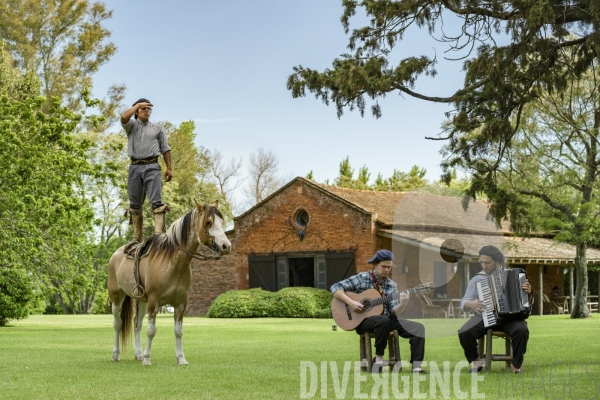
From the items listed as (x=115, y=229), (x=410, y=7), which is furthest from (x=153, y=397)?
(x=115, y=229)

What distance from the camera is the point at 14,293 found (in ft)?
82.9

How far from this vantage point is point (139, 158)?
1259 centimetres

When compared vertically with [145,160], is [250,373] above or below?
below

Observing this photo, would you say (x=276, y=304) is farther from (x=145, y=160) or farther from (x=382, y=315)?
(x=382, y=315)

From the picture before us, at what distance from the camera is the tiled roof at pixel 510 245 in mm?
32531

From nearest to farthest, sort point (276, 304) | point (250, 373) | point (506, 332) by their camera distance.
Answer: point (506, 332)
point (250, 373)
point (276, 304)

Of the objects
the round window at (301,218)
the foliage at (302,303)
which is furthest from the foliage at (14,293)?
the round window at (301,218)

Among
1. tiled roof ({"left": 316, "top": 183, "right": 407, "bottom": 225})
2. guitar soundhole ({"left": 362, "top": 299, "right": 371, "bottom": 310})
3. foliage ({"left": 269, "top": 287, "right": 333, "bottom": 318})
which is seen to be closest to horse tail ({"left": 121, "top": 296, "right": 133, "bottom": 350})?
guitar soundhole ({"left": 362, "top": 299, "right": 371, "bottom": 310})

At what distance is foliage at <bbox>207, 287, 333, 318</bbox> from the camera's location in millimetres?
34656

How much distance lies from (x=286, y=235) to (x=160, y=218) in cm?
2605

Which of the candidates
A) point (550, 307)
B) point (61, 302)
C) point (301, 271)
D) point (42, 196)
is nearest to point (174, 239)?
point (42, 196)

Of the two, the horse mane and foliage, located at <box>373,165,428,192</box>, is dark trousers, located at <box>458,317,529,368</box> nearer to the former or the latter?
the horse mane

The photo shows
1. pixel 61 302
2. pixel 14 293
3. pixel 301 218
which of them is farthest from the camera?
pixel 61 302

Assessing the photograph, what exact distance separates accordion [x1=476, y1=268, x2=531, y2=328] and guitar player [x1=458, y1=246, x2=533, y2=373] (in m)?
0.07
